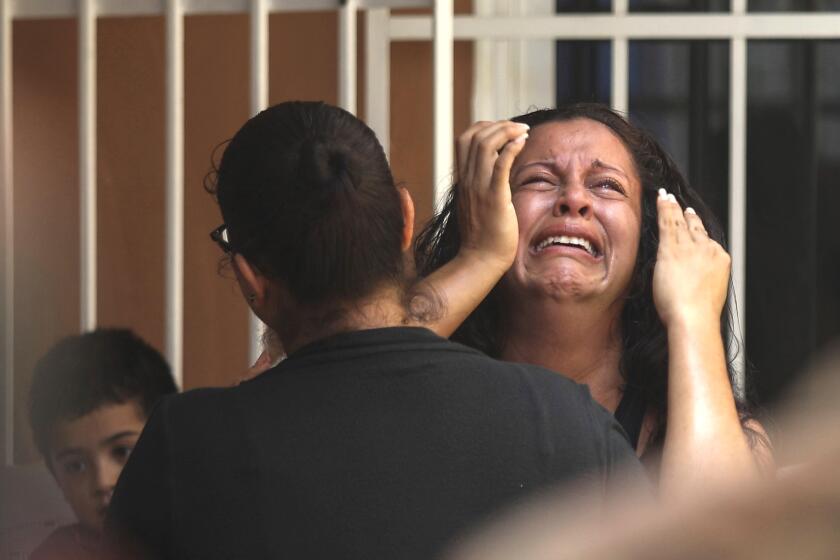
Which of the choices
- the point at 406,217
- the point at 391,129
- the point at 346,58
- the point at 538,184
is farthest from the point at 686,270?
the point at 391,129

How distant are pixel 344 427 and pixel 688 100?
7.18 feet

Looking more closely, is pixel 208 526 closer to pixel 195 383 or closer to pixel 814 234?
pixel 195 383

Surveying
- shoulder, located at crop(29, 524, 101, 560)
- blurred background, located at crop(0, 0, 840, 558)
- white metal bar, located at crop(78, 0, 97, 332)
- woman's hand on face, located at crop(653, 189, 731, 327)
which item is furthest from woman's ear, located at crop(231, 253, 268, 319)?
blurred background, located at crop(0, 0, 840, 558)

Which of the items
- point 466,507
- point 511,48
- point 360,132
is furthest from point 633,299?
point 511,48

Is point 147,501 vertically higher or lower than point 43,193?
lower

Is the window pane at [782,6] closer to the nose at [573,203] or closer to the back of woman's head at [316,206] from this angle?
the nose at [573,203]

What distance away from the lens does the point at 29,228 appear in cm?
282

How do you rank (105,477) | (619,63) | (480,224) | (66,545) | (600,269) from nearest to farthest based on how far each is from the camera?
(480,224) < (600,269) < (66,545) < (105,477) < (619,63)

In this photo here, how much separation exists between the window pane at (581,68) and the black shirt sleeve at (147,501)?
2.08m

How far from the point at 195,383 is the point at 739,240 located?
1.24 meters

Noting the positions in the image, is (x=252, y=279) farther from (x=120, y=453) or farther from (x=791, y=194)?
(x=791, y=194)

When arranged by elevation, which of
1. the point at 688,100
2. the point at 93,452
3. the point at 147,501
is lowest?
the point at 93,452

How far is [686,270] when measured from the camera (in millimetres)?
1538

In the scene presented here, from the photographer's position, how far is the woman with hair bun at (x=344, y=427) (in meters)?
0.96
